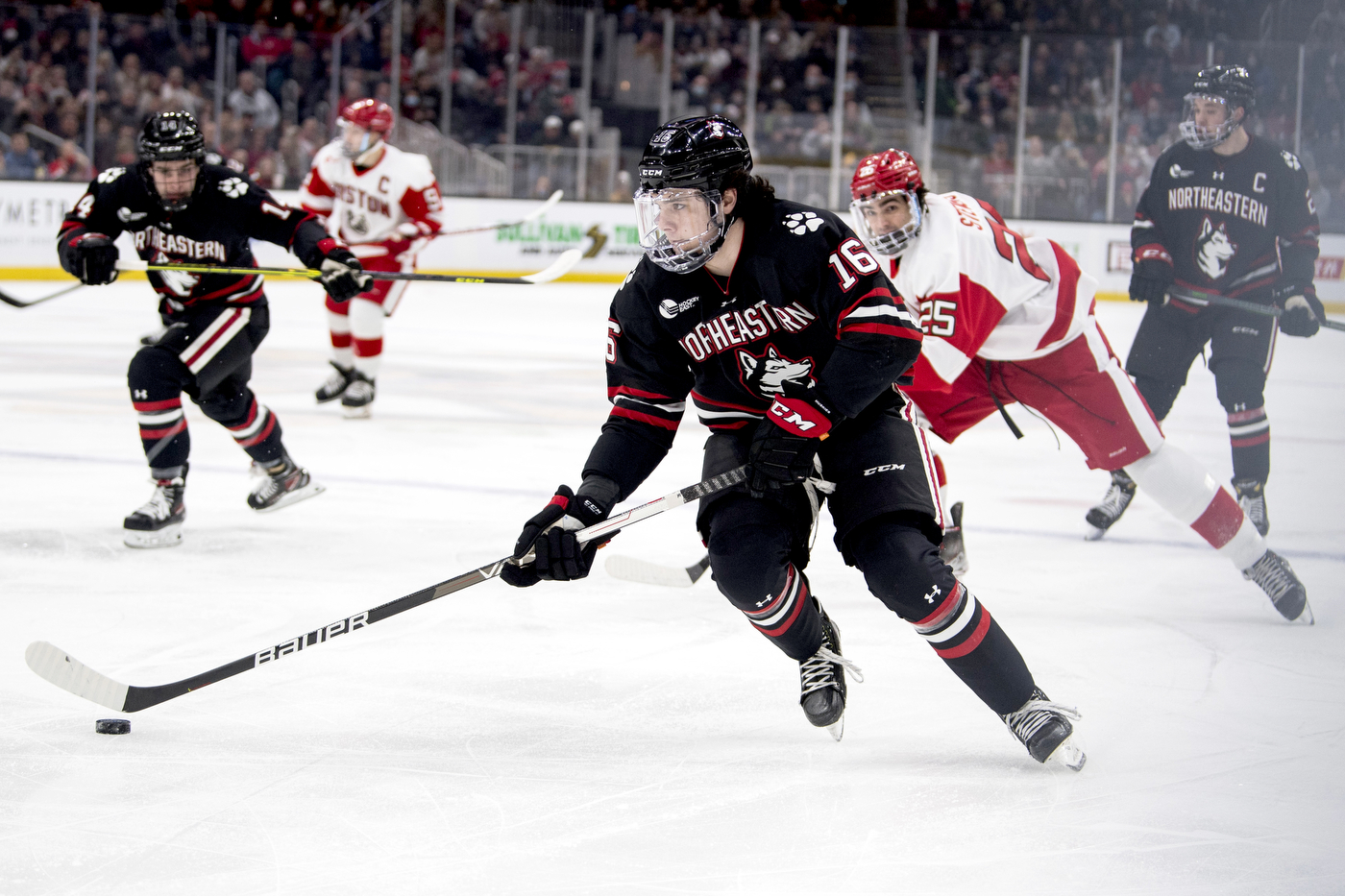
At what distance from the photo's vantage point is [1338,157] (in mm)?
10539

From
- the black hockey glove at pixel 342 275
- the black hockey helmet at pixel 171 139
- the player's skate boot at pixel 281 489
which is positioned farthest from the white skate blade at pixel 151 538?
the black hockey helmet at pixel 171 139

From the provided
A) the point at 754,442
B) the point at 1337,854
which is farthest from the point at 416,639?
the point at 1337,854

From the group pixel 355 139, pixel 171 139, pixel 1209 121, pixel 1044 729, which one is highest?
pixel 1209 121

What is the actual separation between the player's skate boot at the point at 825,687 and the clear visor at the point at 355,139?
4180 mm

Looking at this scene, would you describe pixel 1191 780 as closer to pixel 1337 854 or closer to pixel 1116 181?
pixel 1337 854

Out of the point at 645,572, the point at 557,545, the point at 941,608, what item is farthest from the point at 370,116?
the point at 941,608

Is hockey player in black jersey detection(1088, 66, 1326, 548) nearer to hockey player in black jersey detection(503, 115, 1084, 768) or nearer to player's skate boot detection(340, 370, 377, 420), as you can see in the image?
hockey player in black jersey detection(503, 115, 1084, 768)

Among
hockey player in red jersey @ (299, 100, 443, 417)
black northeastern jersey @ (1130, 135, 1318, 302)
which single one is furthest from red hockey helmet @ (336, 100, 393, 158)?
black northeastern jersey @ (1130, 135, 1318, 302)

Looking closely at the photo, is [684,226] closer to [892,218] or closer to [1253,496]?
[892,218]

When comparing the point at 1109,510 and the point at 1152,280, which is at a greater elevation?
the point at 1152,280

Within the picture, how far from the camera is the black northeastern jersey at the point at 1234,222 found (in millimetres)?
3775

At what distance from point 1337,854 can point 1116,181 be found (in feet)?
33.1

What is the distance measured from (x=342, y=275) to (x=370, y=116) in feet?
8.27

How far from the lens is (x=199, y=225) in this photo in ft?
11.8
